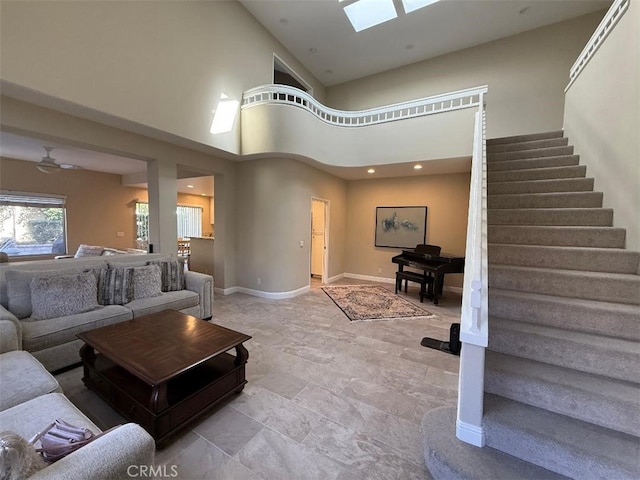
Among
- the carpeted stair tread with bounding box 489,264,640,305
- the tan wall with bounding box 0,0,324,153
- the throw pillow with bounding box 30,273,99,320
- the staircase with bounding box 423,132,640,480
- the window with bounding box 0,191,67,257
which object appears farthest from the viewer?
the window with bounding box 0,191,67,257

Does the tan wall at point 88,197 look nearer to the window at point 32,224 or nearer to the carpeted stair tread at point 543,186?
the window at point 32,224

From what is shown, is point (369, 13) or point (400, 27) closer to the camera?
point (369, 13)

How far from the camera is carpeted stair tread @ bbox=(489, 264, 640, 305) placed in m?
1.95

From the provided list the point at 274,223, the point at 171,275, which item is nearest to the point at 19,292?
the point at 171,275

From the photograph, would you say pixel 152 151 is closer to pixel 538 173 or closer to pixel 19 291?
pixel 19 291

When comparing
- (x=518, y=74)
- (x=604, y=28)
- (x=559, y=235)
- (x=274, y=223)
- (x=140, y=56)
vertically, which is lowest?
(x=559, y=235)

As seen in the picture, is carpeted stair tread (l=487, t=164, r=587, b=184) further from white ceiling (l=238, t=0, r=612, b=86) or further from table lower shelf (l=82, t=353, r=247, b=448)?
table lower shelf (l=82, t=353, r=247, b=448)

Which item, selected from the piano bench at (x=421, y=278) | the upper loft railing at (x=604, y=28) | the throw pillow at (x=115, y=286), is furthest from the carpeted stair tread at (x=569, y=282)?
the throw pillow at (x=115, y=286)

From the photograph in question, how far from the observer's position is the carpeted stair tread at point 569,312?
1.78 metres

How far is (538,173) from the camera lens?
3256 mm

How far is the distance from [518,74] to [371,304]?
561 centimetres

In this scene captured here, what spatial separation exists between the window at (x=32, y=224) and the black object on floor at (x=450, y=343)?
8964 millimetres

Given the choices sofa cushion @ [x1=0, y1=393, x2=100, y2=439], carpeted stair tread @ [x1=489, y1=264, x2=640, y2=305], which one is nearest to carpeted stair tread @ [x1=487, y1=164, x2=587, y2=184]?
carpeted stair tread @ [x1=489, y1=264, x2=640, y2=305]

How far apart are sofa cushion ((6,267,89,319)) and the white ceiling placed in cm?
539
